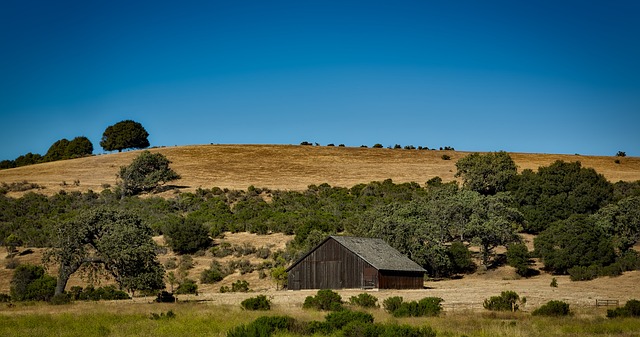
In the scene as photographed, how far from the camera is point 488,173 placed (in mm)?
86438

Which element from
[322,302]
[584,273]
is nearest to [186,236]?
[322,302]

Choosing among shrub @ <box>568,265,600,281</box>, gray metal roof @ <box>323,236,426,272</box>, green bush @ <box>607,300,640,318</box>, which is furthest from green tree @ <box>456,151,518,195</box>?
green bush @ <box>607,300,640,318</box>

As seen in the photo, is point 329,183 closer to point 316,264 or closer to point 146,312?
point 316,264

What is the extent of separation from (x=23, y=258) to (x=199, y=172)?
151 ft

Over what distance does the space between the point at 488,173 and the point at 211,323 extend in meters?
63.7

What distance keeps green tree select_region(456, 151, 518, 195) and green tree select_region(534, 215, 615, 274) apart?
19.7 meters

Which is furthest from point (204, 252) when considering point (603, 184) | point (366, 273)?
point (603, 184)

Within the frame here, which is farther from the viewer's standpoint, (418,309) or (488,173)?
(488,173)

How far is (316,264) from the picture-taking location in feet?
Result: 184

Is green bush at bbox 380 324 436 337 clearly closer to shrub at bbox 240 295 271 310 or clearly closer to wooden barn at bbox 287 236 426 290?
shrub at bbox 240 295 271 310

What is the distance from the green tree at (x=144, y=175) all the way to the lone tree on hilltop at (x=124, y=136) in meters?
35.2

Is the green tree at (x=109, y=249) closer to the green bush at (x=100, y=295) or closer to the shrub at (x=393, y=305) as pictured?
the green bush at (x=100, y=295)

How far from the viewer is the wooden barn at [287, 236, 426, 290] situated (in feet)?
A: 177

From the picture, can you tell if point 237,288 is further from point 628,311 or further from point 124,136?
point 124,136
